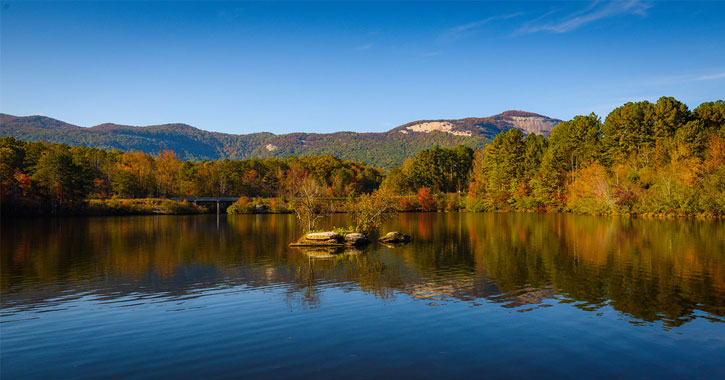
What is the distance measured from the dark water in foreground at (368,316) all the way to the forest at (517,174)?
2313cm

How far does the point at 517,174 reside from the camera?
105312mm

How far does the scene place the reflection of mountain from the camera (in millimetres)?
17812

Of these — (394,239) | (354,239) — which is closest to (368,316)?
(354,239)

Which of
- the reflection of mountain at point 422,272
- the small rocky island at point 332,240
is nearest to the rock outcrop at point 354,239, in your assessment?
the small rocky island at point 332,240

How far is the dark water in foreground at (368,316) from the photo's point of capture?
10844 millimetres

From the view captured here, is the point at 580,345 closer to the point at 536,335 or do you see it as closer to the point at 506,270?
the point at 536,335

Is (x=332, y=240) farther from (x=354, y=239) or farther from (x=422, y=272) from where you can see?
(x=422, y=272)

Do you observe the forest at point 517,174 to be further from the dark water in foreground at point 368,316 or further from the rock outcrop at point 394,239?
the dark water in foreground at point 368,316

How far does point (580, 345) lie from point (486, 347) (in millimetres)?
2598

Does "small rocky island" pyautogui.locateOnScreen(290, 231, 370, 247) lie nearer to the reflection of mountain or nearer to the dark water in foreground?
the reflection of mountain

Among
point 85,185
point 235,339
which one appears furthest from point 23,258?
point 85,185

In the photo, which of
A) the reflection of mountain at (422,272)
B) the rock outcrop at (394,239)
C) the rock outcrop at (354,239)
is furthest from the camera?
the rock outcrop at (394,239)

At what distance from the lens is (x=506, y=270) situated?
24.0m

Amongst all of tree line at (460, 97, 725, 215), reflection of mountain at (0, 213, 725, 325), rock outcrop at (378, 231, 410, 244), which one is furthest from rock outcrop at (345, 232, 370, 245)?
tree line at (460, 97, 725, 215)
